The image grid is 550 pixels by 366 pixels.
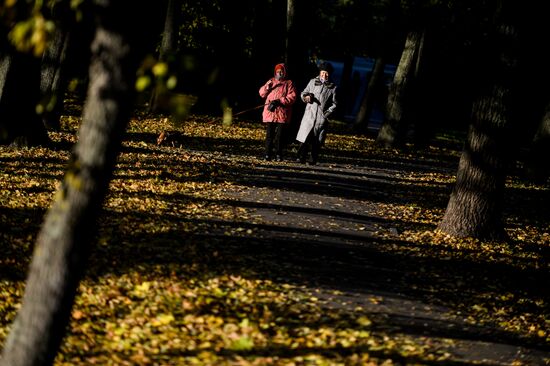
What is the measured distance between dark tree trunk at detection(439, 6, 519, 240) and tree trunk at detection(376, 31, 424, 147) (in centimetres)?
1312

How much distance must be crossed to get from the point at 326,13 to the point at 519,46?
38.7m

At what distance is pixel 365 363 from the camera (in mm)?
5824

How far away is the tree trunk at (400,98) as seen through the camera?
2439 cm

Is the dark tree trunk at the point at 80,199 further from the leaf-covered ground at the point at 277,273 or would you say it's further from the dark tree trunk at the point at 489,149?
the dark tree trunk at the point at 489,149

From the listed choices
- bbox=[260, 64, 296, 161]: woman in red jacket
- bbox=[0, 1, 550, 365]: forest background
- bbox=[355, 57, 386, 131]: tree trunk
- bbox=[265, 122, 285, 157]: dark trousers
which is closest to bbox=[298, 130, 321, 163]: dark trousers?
bbox=[265, 122, 285, 157]: dark trousers

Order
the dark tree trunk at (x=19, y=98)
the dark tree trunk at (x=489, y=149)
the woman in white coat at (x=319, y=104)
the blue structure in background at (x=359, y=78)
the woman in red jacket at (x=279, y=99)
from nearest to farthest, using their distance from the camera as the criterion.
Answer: the dark tree trunk at (x=489, y=149)
the dark tree trunk at (x=19, y=98)
the woman in white coat at (x=319, y=104)
the woman in red jacket at (x=279, y=99)
the blue structure in background at (x=359, y=78)

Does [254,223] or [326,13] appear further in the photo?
[326,13]

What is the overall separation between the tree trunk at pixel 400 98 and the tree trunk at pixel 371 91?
152 inches

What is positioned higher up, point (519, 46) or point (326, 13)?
point (326, 13)

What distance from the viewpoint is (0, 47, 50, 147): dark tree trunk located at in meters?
14.7

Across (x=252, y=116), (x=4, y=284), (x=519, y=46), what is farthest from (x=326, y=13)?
(x=4, y=284)

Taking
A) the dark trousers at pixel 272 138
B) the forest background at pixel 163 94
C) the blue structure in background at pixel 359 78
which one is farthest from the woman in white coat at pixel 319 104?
the blue structure in background at pixel 359 78

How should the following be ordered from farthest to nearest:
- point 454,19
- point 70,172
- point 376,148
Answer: point 454,19 → point 376,148 → point 70,172

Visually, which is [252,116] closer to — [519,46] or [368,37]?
[519,46]
